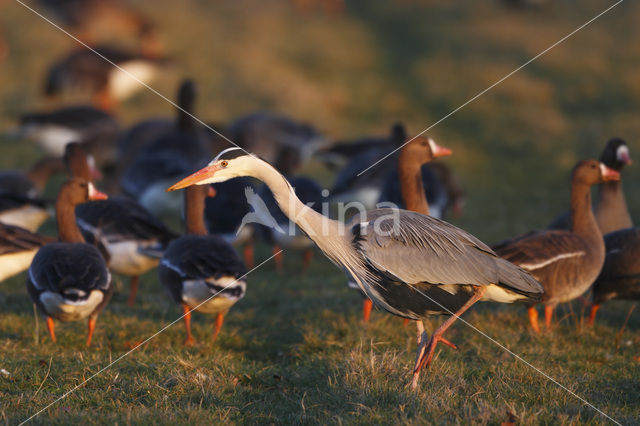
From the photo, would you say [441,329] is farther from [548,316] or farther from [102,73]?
[102,73]

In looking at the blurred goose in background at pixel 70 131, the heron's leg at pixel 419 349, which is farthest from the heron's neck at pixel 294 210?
the blurred goose in background at pixel 70 131

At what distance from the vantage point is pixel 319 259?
10.4 metres

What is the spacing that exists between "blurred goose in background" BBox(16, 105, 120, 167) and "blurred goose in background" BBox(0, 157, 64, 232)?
1748mm

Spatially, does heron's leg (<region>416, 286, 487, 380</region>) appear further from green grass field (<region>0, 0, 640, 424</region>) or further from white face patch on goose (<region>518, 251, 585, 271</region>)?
white face patch on goose (<region>518, 251, 585, 271</region>)

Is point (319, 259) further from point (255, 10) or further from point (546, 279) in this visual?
point (255, 10)


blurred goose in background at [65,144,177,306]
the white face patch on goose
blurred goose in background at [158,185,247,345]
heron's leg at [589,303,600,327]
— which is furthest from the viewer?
blurred goose in background at [65,144,177,306]

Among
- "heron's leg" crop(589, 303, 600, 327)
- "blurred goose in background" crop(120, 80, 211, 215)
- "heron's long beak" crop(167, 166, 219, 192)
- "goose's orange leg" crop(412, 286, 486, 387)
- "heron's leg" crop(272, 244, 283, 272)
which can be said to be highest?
"heron's long beak" crop(167, 166, 219, 192)

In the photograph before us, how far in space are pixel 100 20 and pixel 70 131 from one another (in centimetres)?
805

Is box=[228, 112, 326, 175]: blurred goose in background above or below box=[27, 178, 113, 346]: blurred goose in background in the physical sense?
below

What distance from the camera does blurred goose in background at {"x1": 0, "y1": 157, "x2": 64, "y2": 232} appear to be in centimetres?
874

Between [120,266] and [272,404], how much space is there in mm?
3284

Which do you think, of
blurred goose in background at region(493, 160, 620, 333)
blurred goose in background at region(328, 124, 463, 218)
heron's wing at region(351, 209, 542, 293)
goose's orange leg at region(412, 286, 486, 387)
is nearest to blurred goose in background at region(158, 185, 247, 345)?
heron's wing at region(351, 209, 542, 293)

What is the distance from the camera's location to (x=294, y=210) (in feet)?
17.3

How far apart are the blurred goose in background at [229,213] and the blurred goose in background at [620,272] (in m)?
3.98
